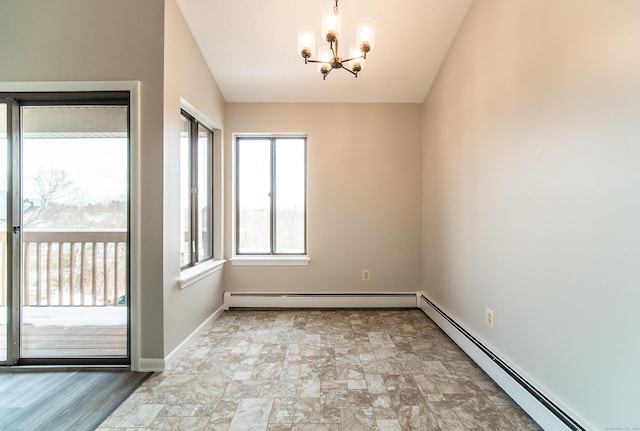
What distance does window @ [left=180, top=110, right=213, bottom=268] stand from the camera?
2.75 metres

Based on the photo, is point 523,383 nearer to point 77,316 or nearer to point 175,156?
point 175,156

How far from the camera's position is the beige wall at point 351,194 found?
3.51 metres

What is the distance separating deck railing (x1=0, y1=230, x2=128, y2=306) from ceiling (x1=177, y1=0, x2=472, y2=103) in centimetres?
191

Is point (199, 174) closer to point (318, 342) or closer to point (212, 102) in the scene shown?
point (212, 102)

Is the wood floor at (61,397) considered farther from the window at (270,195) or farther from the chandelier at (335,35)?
the chandelier at (335,35)

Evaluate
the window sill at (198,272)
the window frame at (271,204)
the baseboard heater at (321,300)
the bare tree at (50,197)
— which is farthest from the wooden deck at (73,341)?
the window frame at (271,204)

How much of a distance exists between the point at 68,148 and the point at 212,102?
1.36m

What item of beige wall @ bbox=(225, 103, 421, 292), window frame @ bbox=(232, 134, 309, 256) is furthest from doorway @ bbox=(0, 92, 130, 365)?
window frame @ bbox=(232, 134, 309, 256)

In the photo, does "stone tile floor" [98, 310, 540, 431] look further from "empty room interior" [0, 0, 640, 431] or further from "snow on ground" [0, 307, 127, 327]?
"snow on ground" [0, 307, 127, 327]

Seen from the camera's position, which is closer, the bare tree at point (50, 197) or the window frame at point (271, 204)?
the bare tree at point (50, 197)

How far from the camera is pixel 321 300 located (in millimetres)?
3521

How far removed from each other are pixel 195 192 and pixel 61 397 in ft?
5.98

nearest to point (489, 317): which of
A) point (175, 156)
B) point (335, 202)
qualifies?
point (335, 202)

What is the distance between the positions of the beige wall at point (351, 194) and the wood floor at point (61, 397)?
1588 millimetres
